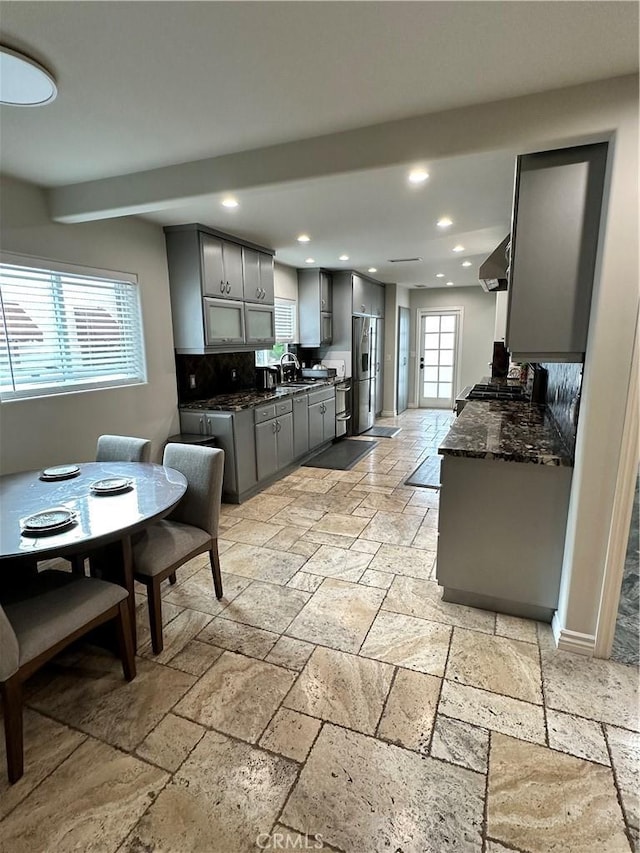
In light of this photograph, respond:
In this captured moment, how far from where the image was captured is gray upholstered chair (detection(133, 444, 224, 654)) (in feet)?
7.08

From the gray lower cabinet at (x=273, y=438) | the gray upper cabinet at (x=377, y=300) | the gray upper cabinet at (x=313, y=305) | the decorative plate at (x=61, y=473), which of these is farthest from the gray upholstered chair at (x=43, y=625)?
the gray upper cabinet at (x=377, y=300)

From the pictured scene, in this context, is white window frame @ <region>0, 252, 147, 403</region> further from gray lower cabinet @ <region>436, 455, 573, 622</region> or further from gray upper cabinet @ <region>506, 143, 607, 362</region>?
gray upper cabinet @ <region>506, 143, 607, 362</region>

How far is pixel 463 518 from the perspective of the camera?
2.36 metres

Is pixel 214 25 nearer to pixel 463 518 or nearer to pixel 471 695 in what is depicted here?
pixel 463 518

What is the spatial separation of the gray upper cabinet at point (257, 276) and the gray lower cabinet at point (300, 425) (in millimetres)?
1174

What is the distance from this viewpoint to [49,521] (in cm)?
175

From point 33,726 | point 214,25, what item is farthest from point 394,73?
Answer: point 33,726

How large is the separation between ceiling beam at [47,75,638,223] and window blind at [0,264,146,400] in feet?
1.61

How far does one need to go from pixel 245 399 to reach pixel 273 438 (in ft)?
1.67

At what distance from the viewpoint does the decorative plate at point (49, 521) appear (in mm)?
1682

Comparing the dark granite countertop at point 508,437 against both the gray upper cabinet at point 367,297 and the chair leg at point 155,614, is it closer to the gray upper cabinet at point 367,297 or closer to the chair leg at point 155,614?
the chair leg at point 155,614

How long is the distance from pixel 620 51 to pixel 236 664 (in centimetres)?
287

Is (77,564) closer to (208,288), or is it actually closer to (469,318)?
(208,288)

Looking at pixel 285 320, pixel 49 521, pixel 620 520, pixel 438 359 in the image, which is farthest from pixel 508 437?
pixel 438 359
